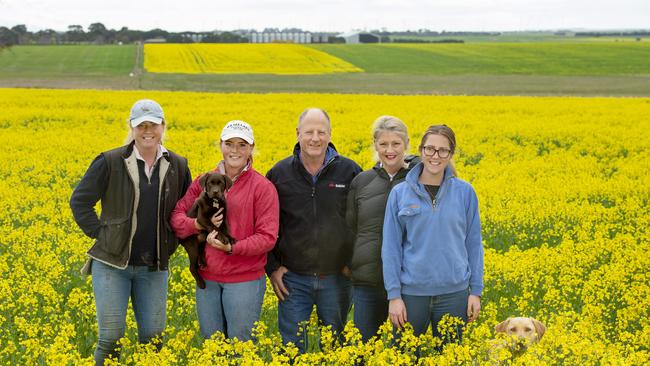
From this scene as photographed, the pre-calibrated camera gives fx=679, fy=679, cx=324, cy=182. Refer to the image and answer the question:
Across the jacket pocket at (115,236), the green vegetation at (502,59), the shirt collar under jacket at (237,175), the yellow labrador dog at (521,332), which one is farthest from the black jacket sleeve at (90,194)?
the green vegetation at (502,59)

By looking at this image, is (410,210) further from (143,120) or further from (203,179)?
(143,120)

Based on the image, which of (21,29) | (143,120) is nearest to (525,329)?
(143,120)

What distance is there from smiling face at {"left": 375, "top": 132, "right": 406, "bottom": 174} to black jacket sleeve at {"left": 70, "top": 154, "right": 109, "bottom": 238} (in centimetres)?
209

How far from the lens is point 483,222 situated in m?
10.7

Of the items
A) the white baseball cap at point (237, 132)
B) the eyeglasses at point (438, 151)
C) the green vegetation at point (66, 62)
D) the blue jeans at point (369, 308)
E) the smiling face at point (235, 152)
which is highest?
the white baseball cap at point (237, 132)

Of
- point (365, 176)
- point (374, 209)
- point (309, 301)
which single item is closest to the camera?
point (374, 209)

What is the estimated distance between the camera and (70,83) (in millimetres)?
47312

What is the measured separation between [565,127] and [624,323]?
642 inches

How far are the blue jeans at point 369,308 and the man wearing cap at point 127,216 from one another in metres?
1.56

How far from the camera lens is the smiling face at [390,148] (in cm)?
516

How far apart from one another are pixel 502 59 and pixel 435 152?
78.3 meters

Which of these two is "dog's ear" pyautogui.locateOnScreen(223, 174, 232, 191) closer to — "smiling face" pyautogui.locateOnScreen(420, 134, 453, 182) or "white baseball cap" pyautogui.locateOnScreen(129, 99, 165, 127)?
"white baseball cap" pyautogui.locateOnScreen(129, 99, 165, 127)

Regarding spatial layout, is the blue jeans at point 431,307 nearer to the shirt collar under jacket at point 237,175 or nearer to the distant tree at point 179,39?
the shirt collar under jacket at point 237,175

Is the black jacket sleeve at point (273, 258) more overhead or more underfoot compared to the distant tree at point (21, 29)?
more underfoot
